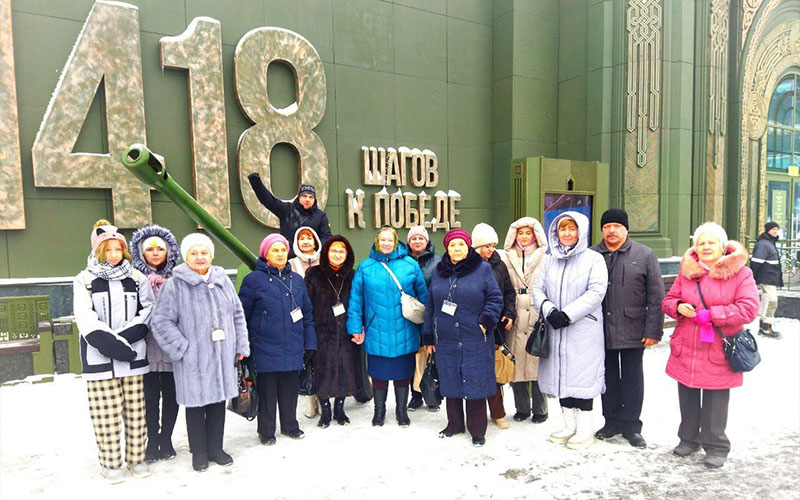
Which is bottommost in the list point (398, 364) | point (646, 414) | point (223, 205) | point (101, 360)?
point (646, 414)

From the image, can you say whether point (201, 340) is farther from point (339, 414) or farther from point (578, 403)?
point (578, 403)

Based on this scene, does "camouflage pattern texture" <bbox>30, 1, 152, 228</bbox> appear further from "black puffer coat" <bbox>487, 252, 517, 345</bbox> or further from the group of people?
"black puffer coat" <bbox>487, 252, 517, 345</bbox>

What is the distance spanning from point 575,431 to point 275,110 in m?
5.98

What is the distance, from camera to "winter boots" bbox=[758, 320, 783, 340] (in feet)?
25.1

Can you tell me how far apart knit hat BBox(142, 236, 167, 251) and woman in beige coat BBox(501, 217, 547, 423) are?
9.19ft

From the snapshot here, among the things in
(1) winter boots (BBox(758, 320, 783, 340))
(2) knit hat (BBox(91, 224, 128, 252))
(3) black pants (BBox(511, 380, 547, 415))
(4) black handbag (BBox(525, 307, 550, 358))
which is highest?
(2) knit hat (BBox(91, 224, 128, 252))

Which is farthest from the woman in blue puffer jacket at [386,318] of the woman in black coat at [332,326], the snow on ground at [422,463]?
the snow on ground at [422,463]

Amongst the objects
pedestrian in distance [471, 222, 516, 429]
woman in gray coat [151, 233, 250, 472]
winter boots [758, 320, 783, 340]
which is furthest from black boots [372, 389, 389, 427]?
winter boots [758, 320, 783, 340]

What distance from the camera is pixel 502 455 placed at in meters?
3.72

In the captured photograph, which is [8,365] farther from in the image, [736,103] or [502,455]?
[736,103]

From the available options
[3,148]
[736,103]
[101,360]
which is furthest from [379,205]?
[736,103]

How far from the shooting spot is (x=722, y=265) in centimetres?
344

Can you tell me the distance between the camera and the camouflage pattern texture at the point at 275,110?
730 cm

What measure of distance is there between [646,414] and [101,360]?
444cm
